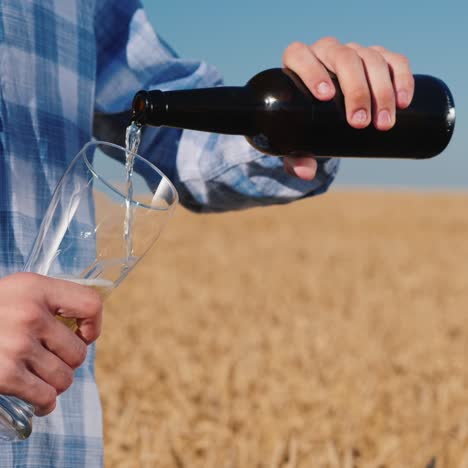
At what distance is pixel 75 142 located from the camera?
1.33 meters

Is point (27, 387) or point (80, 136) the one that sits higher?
point (80, 136)

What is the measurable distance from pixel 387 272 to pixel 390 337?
10.8 feet

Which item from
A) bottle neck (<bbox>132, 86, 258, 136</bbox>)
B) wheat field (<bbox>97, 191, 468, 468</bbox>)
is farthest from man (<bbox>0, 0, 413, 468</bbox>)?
wheat field (<bbox>97, 191, 468, 468</bbox>)

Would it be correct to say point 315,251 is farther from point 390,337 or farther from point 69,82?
point 69,82

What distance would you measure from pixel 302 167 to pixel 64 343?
1.77ft

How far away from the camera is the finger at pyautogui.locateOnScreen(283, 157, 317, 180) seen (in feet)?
4.25

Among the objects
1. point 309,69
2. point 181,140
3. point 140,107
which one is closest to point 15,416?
point 140,107

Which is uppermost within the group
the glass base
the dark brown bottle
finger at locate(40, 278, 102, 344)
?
the dark brown bottle

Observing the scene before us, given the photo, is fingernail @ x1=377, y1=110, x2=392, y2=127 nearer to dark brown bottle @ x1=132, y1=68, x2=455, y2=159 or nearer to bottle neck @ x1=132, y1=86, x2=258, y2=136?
dark brown bottle @ x1=132, y1=68, x2=455, y2=159

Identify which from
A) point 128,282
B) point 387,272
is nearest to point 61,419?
point 128,282

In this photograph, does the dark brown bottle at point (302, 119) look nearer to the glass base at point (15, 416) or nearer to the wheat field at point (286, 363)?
the glass base at point (15, 416)

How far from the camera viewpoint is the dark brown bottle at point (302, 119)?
132 centimetres

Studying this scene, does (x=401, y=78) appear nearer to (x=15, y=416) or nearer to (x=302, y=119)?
(x=302, y=119)

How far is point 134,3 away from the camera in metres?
1.62
